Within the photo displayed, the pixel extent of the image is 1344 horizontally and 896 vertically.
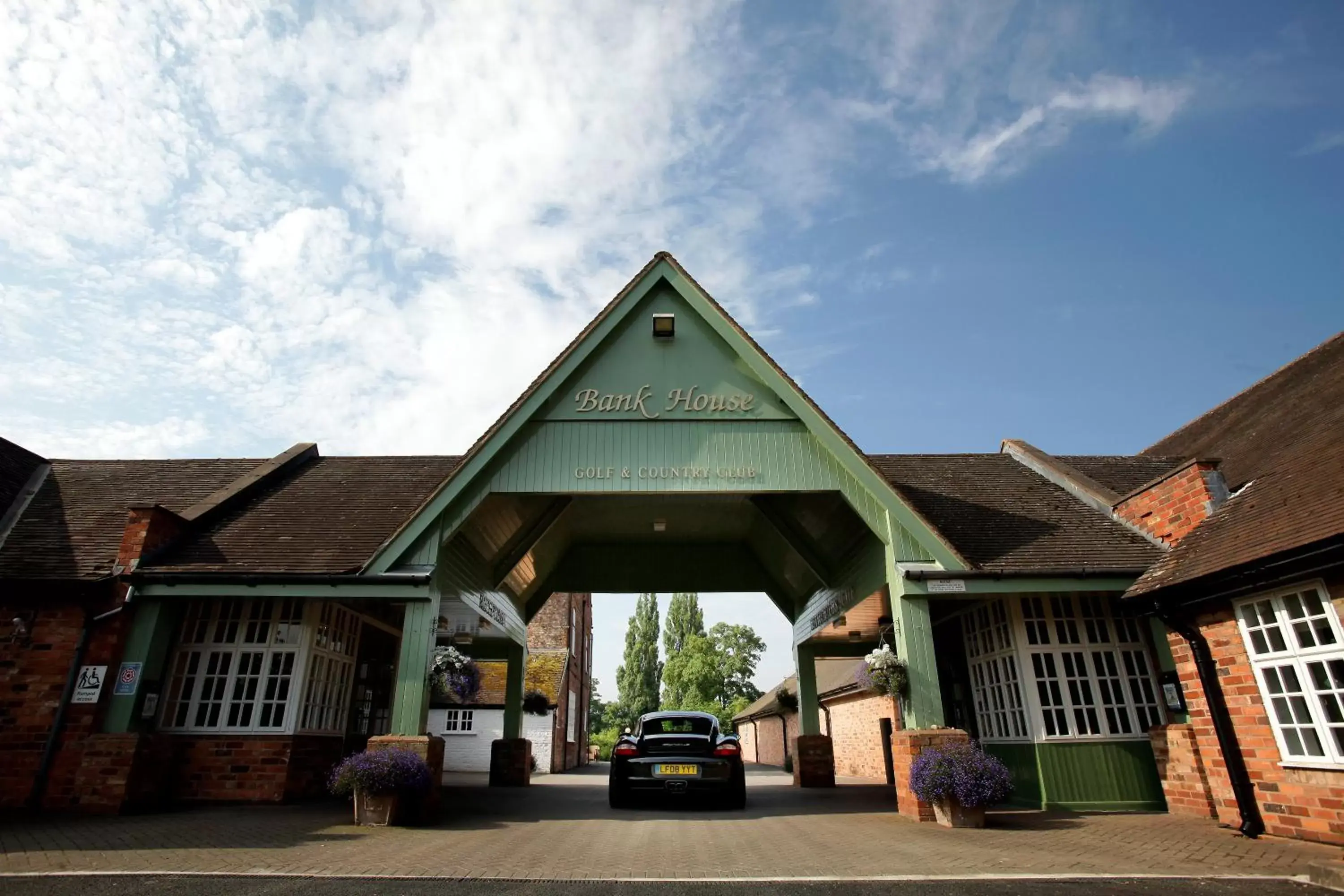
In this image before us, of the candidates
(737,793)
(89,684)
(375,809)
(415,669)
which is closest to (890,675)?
(737,793)

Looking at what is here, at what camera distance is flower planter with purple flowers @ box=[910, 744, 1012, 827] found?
8.41 meters

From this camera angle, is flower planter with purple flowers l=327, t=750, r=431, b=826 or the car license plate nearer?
flower planter with purple flowers l=327, t=750, r=431, b=826

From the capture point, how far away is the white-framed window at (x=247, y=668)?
11.2 meters

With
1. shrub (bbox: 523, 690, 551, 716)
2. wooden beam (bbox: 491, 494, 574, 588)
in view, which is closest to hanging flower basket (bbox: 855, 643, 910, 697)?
wooden beam (bbox: 491, 494, 574, 588)

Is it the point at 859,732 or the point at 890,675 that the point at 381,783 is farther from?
the point at 859,732

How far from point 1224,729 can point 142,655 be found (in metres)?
14.2

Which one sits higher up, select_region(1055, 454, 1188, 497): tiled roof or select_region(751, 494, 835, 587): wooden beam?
select_region(1055, 454, 1188, 497): tiled roof

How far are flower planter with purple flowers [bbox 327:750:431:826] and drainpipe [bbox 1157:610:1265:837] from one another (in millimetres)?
9362

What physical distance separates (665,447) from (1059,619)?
6639 millimetres

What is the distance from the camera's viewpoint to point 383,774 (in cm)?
862

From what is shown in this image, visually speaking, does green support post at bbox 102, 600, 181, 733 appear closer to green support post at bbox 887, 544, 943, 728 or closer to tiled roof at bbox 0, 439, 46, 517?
tiled roof at bbox 0, 439, 46, 517

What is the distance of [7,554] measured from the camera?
1128cm

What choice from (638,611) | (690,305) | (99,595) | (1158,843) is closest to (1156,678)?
(1158,843)

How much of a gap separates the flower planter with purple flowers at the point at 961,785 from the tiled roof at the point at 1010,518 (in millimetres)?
2795
